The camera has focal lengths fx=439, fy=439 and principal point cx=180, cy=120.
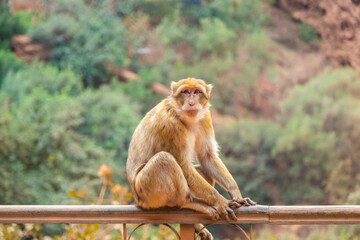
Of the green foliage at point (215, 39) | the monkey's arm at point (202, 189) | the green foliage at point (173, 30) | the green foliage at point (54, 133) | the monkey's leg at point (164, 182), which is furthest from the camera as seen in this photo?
the green foliage at point (173, 30)

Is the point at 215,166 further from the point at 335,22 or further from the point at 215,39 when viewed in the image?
the point at 215,39

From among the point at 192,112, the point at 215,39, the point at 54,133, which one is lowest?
the point at 54,133

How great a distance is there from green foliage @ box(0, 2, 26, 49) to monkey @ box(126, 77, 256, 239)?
35.4 ft

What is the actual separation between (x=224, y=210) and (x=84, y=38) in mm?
11056

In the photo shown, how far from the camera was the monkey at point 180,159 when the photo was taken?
261cm

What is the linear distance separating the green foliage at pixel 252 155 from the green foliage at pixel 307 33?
2719 millimetres

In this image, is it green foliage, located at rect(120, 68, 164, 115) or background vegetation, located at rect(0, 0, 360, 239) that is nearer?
background vegetation, located at rect(0, 0, 360, 239)

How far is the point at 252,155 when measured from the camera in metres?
11.0

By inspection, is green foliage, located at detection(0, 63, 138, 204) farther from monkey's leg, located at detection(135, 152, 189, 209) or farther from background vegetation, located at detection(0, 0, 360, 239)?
monkey's leg, located at detection(135, 152, 189, 209)

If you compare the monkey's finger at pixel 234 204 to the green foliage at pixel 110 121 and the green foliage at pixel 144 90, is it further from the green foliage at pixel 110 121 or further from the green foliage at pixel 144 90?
the green foliage at pixel 144 90

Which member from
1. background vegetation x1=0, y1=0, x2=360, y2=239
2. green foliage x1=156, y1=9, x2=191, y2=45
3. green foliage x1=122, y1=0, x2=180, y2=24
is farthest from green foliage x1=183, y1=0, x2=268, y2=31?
green foliage x1=122, y1=0, x2=180, y2=24

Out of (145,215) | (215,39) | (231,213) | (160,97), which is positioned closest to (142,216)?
(145,215)

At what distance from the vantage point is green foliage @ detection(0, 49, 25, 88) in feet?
39.3

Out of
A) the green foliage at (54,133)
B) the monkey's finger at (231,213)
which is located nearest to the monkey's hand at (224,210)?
the monkey's finger at (231,213)
